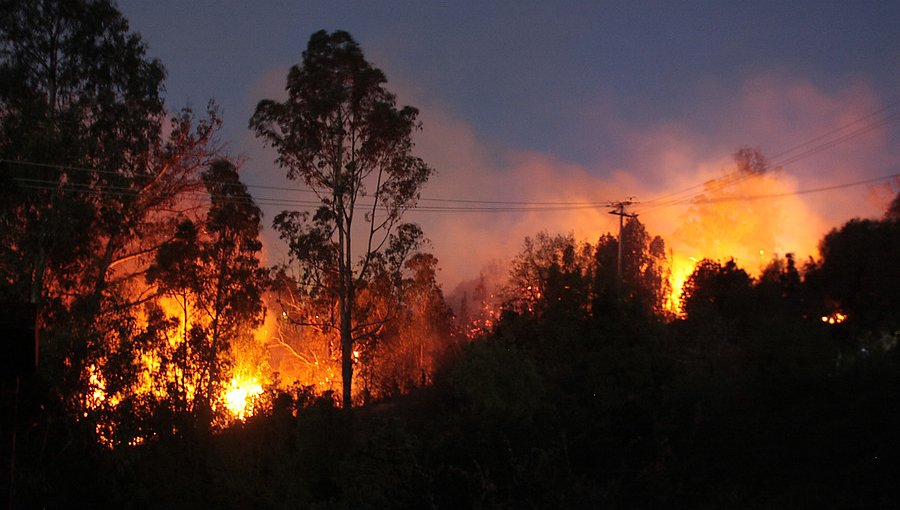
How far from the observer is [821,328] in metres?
12.1

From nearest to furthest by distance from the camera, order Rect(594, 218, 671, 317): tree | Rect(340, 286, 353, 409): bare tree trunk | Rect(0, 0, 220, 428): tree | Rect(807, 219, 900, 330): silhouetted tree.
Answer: Rect(0, 0, 220, 428): tree → Rect(340, 286, 353, 409): bare tree trunk → Rect(807, 219, 900, 330): silhouetted tree → Rect(594, 218, 671, 317): tree

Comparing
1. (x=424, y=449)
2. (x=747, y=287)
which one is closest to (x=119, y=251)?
(x=424, y=449)

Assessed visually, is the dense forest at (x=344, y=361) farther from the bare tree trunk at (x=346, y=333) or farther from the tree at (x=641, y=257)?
the tree at (x=641, y=257)

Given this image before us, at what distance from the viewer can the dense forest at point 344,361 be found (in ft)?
31.3

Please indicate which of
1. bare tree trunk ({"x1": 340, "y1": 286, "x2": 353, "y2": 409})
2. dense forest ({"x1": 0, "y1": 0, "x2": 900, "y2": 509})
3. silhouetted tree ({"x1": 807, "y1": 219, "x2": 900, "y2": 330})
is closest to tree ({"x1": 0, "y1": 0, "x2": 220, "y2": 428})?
dense forest ({"x1": 0, "y1": 0, "x2": 900, "y2": 509})

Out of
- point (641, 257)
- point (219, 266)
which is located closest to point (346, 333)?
point (219, 266)

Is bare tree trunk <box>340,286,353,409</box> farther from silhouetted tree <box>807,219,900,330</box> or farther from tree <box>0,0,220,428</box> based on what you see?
silhouetted tree <box>807,219,900,330</box>

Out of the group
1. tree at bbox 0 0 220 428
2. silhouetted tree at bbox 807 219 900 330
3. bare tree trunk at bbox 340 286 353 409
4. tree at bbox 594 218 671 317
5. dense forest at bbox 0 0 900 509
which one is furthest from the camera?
tree at bbox 594 218 671 317

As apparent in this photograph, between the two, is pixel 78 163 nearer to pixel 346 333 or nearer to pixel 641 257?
pixel 346 333

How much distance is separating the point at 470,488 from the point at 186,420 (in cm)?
582

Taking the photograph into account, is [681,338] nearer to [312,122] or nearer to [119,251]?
[312,122]

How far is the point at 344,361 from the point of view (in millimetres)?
24781

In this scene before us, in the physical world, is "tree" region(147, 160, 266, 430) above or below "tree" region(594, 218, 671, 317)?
below

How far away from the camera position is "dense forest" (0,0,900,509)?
955 centimetres
